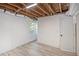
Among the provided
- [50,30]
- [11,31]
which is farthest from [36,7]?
[50,30]

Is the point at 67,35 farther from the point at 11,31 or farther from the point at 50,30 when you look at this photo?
the point at 11,31

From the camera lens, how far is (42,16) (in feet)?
20.4

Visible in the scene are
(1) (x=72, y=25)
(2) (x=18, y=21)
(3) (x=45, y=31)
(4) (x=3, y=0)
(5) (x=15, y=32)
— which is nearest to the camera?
(4) (x=3, y=0)

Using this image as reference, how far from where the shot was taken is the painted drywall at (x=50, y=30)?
4.96 meters

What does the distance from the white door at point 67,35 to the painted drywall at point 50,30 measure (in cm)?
9

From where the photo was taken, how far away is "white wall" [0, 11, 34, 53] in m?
3.85

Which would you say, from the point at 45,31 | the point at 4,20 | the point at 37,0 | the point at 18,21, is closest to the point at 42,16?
the point at 45,31

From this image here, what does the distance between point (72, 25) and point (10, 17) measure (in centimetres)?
264

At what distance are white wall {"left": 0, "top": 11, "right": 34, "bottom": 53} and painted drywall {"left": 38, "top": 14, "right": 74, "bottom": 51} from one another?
1150 millimetres

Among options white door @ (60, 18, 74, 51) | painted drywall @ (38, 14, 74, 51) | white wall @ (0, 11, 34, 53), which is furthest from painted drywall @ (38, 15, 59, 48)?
white wall @ (0, 11, 34, 53)

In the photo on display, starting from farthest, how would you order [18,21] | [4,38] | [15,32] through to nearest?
[18,21]
[15,32]
[4,38]

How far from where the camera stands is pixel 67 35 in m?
4.34

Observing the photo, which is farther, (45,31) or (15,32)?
(45,31)

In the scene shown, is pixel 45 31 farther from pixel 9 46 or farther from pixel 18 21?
pixel 9 46
